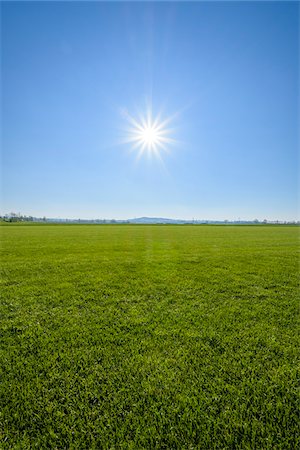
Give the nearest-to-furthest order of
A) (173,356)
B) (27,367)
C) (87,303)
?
(27,367)
(173,356)
(87,303)

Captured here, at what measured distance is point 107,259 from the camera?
34.4 ft

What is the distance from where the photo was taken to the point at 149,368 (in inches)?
115

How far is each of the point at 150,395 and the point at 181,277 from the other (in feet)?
16.8

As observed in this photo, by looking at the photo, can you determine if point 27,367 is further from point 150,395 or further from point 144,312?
point 144,312

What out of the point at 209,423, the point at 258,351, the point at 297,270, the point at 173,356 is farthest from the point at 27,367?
the point at 297,270

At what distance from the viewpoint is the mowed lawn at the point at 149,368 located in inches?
83.0

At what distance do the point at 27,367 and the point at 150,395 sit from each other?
1.89 metres

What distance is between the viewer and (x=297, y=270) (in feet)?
28.2

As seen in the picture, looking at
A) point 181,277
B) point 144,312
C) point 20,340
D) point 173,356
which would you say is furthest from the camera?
point 181,277

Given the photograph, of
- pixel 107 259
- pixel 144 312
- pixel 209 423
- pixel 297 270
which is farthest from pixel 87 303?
pixel 297 270

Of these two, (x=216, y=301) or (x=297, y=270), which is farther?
(x=297, y=270)

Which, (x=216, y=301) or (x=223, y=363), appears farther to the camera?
(x=216, y=301)

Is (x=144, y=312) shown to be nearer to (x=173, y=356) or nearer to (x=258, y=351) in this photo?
(x=173, y=356)

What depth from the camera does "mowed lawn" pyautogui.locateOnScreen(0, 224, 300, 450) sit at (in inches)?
83.0
